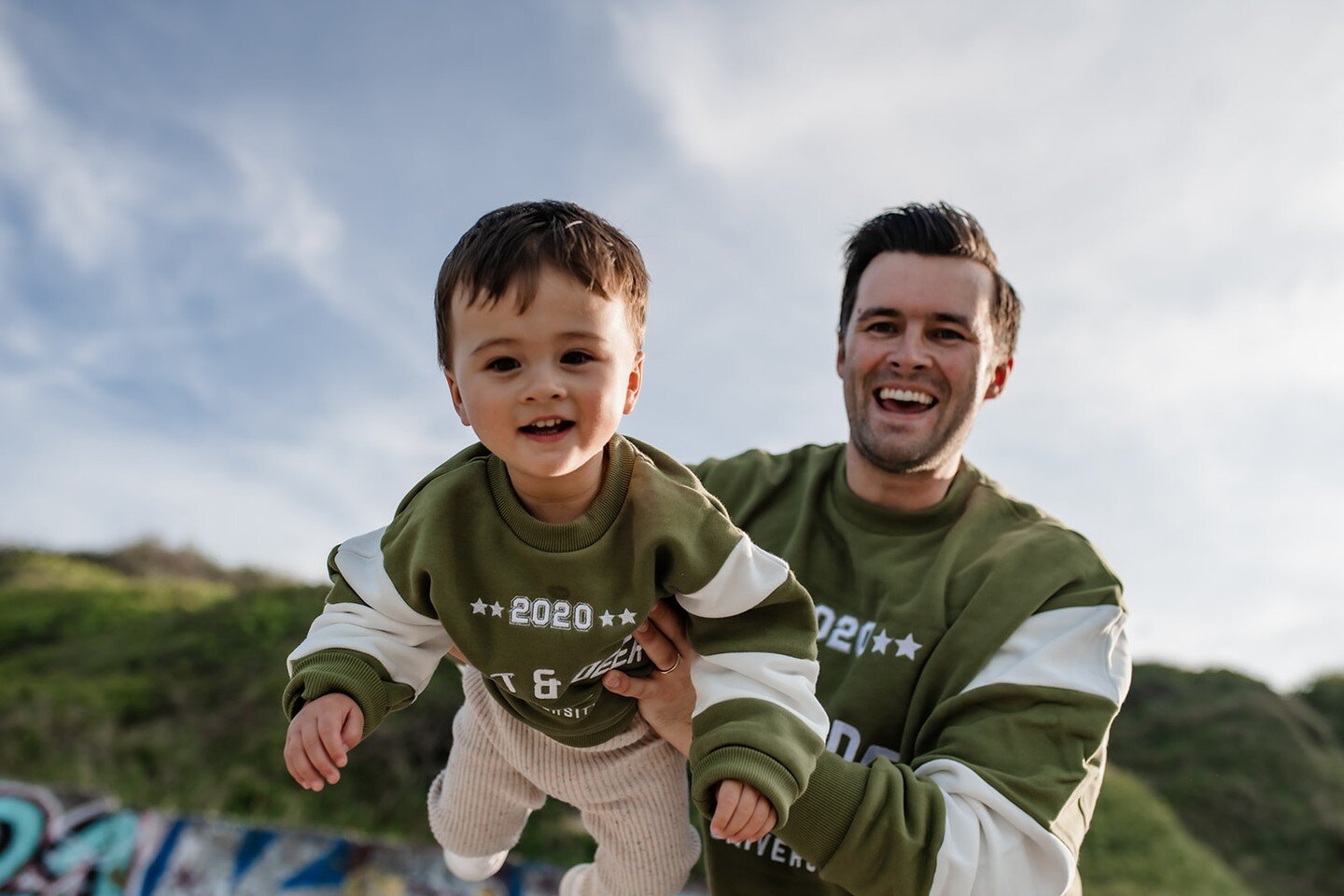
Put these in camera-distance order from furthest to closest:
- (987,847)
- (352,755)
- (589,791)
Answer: (352,755)
(589,791)
(987,847)

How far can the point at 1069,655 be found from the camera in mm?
2762

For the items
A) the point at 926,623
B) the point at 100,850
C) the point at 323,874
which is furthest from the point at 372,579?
the point at 100,850

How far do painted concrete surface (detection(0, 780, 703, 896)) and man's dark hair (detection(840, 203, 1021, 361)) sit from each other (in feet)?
15.1

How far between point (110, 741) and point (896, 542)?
24.4 ft

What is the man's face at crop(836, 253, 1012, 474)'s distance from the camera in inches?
128

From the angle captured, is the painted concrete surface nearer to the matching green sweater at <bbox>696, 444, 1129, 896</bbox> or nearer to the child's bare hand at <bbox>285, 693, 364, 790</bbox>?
the matching green sweater at <bbox>696, 444, 1129, 896</bbox>

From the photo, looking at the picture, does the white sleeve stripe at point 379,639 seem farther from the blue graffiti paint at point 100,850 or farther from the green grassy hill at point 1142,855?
the green grassy hill at point 1142,855

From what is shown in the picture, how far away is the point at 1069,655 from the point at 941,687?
34 centimetres

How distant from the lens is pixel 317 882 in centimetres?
658

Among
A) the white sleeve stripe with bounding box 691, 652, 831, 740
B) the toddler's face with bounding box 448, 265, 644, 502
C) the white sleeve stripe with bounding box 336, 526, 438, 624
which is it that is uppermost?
the toddler's face with bounding box 448, 265, 644, 502

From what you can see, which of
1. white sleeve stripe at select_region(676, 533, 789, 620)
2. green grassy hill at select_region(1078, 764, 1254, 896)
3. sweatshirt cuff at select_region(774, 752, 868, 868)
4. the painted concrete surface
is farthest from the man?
green grassy hill at select_region(1078, 764, 1254, 896)

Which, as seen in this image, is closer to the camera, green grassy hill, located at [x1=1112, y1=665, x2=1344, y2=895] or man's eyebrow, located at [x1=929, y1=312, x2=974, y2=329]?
man's eyebrow, located at [x1=929, y1=312, x2=974, y2=329]

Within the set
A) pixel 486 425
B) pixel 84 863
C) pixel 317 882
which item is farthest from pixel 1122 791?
pixel 486 425

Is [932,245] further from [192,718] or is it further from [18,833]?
[192,718]
